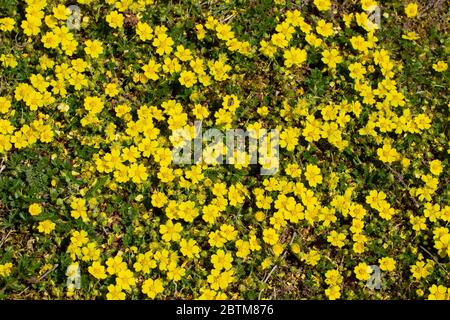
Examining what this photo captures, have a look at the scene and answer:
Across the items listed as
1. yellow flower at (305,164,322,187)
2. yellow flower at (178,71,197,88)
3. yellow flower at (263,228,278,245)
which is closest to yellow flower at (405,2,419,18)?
yellow flower at (305,164,322,187)

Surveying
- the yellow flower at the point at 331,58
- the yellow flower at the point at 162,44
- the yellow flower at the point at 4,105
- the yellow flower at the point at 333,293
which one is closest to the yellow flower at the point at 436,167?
the yellow flower at the point at 331,58

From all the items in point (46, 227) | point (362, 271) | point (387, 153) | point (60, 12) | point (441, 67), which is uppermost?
point (60, 12)

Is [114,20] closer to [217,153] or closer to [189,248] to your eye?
[217,153]

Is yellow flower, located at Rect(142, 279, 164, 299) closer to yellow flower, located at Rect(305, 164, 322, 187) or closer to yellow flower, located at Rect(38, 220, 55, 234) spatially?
yellow flower, located at Rect(38, 220, 55, 234)

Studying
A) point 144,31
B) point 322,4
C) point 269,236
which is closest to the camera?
point 269,236

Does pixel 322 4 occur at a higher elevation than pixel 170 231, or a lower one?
higher

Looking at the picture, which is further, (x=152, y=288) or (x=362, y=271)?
(x=362, y=271)

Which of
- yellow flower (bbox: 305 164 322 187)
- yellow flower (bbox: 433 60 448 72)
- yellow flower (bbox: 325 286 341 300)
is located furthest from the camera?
yellow flower (bbox: 433 60 448 72)

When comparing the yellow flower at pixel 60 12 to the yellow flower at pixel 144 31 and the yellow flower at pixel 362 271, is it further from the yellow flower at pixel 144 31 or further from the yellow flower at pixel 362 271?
the yellow flower at pixel 362 271

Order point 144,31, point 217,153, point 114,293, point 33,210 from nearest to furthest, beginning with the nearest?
point 114,293, point 33,210, point 217,153, point 144,31

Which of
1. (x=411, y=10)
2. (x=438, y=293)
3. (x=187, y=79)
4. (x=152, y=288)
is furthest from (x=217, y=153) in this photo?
(x=411, y=10)

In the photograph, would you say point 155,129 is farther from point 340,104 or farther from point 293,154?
point 340,104

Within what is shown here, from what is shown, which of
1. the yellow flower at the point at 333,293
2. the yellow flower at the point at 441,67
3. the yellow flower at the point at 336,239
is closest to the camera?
the yellow flower at the point at 333,293
